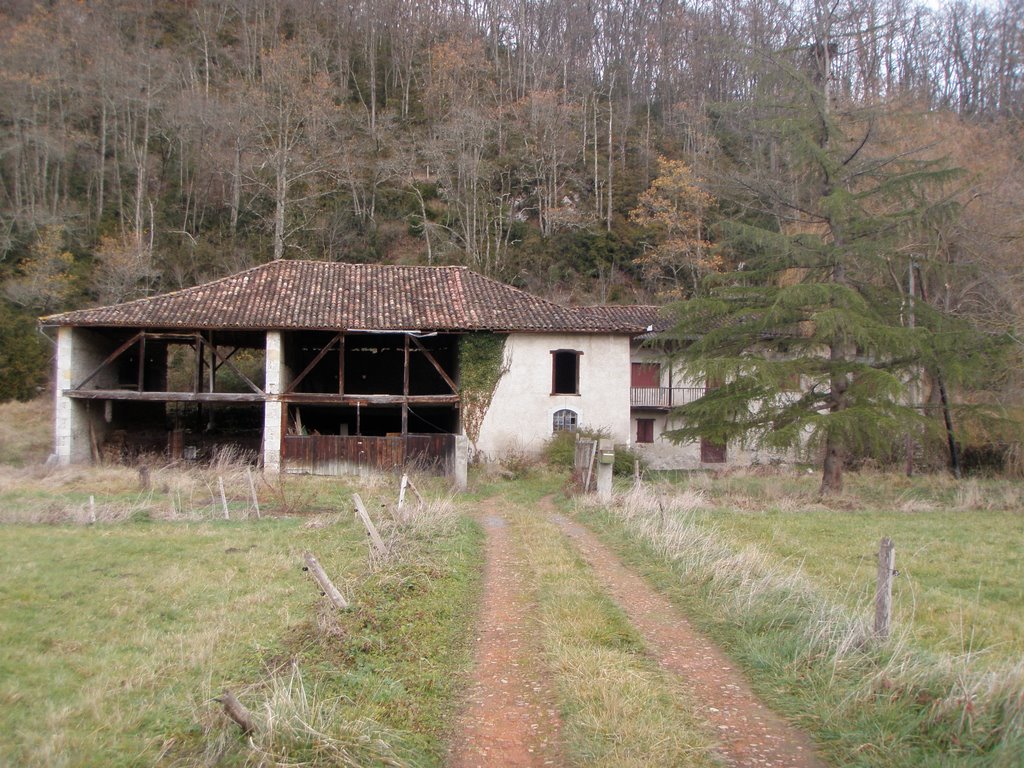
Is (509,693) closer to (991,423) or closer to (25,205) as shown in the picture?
(991,423)

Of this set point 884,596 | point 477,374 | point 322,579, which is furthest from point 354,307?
point 884,596

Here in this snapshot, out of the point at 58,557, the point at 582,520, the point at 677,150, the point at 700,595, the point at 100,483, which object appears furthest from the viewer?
the point at 677,150

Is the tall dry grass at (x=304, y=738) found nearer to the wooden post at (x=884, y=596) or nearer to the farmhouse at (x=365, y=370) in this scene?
the wooden post at (x=884, y=596)

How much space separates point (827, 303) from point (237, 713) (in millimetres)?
19020

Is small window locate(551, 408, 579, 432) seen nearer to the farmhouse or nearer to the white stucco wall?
the farmhouse

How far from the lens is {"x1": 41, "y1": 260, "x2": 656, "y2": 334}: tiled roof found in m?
23.9

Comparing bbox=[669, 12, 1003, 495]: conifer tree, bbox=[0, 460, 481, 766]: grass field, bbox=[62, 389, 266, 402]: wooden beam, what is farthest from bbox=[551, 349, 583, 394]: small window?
bbox=[0, 460, 481, 766]: grass field

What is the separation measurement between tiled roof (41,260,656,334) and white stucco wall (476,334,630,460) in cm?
74

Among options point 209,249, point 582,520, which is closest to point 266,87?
point 209,249

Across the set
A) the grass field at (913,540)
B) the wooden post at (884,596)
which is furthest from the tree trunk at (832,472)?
the wooden post at (884,596)

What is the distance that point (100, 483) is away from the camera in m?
19.8

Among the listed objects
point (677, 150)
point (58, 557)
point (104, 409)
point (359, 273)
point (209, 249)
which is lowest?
point (58, 557)

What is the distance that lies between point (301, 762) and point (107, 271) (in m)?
39.1

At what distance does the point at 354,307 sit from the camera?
25.2m
